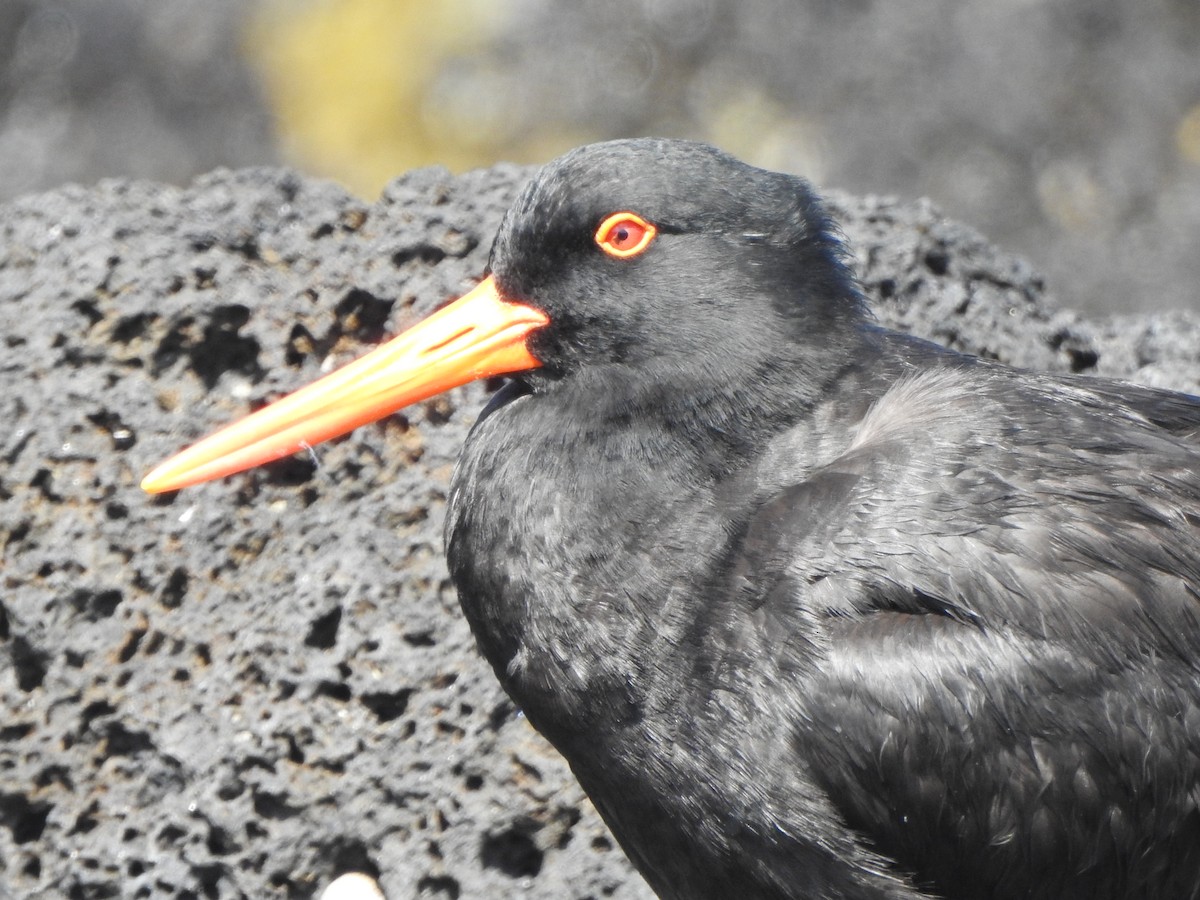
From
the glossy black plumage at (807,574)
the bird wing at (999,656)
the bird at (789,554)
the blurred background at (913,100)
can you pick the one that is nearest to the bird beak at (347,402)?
the bird at (789,554)

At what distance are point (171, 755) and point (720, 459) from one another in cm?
167

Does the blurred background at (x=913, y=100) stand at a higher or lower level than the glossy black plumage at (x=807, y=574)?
higher

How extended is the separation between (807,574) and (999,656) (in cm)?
38

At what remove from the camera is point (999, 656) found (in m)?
2.46

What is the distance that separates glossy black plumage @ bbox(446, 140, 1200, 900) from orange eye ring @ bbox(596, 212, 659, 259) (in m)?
0.03

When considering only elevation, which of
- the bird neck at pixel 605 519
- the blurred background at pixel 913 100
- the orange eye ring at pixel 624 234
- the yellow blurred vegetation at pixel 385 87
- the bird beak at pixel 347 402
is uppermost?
the yellow blurred vegetation at pixel 385 87

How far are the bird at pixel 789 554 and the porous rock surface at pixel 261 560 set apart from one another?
647mm

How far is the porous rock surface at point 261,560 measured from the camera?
11.0 ft

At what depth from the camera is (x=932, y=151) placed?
23.6 feet

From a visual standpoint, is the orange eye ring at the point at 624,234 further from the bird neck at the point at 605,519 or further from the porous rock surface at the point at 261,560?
the porous rock surface at the point at 261,560

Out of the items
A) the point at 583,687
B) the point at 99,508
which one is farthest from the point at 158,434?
the point at 583,687

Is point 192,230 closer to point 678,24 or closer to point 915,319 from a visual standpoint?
point 915,319

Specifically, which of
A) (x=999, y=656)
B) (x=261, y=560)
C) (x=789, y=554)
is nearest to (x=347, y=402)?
(x=261, y=560)

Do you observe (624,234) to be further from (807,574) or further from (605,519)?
(807,574)
